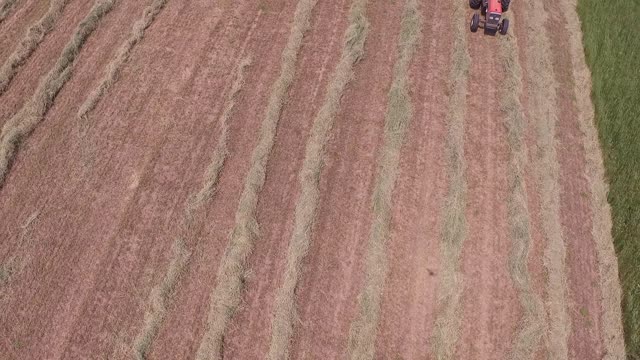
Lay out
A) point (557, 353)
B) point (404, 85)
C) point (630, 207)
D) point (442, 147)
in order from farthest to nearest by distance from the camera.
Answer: point (404, 85) < point (442, 147) < point (630, 207) < point (557, 353)

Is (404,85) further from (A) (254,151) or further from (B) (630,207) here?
(B) (630,207)

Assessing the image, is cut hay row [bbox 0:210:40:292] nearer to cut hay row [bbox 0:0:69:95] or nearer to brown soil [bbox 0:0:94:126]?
brown soil [bbox 0:0:94:126]

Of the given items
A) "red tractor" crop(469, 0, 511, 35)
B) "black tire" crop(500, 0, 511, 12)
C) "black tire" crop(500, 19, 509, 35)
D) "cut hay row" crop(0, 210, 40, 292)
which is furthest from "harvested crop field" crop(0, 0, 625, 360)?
"black tire" crop(500, 0, 511, 12)

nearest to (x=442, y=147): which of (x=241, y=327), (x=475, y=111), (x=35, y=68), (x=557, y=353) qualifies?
(x=475, y=111)

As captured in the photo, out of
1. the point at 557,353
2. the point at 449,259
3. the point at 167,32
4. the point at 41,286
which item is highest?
the point at 167,32

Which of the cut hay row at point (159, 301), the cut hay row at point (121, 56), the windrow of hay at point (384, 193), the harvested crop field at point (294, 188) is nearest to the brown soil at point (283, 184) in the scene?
the harvested crop field at point (294, 188)

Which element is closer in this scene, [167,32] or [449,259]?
[449,259]
